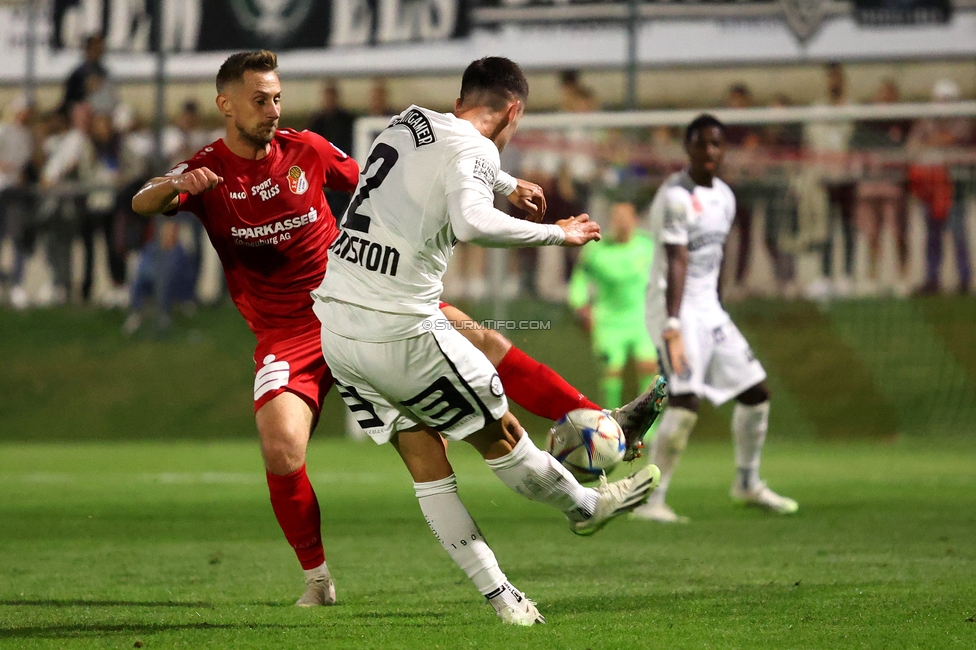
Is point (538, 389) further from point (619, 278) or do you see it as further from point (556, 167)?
point (556, 167)

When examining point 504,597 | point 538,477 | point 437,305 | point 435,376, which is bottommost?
point 504,597

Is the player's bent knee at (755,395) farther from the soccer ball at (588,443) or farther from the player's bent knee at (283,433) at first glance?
the player's bent knee at (283,433)

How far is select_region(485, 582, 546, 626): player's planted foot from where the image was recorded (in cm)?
545

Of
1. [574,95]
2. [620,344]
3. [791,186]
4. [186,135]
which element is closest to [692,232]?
[620,344]

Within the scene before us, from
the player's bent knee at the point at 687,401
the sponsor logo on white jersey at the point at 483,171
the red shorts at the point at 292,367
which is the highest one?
the sponsor logo on white jersey at the point at 483,171

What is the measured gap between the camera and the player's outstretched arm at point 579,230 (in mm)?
5207

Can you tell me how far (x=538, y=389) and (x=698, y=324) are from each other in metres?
3.88

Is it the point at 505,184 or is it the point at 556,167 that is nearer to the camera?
the point at 505,184

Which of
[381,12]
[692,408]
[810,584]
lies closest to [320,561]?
[810,584]

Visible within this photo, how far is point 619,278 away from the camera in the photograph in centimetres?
1448

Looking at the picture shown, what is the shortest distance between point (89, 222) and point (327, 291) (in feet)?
45.6

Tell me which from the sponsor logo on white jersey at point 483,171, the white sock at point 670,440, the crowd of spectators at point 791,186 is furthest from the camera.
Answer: the crowd of spectators at point 791,186

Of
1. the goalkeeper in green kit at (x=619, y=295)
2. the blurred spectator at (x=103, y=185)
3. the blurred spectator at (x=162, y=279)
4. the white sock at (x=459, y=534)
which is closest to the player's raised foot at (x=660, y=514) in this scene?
the white sock at (x=459, y=534)

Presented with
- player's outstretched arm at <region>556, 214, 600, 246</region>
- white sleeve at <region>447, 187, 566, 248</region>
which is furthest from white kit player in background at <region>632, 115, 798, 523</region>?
white sleeve at <region>447, 187, 566, 248</region>
